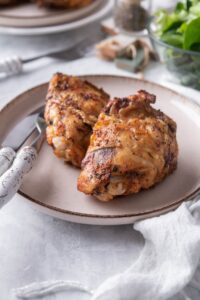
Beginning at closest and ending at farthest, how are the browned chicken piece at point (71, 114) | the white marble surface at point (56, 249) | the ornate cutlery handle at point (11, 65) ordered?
the white marble surface at point (56, 249)
the browned chicken piece at point (71, 114)
the ornate cutlery handle at point (11, 65)

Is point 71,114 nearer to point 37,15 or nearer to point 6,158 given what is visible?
point 6,158

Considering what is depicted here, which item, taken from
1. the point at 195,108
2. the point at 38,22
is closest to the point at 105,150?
the point at 195,108

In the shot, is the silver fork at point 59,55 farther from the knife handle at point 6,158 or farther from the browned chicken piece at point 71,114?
the knife handle at point 6,158

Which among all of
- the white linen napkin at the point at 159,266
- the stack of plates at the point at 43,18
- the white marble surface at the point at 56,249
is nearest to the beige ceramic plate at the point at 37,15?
the stack of plates at the point at 43,18

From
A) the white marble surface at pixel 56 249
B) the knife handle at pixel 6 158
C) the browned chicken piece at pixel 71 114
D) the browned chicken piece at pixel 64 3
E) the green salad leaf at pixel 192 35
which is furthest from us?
the browned chicken piece at pixel 64 3

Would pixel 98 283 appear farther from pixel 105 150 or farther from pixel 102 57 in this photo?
pixel 102 57

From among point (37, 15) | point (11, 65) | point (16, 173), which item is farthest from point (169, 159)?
point (37, 15)

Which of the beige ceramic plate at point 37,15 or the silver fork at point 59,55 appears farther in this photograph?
the beige ceramic plate at point 37,15
